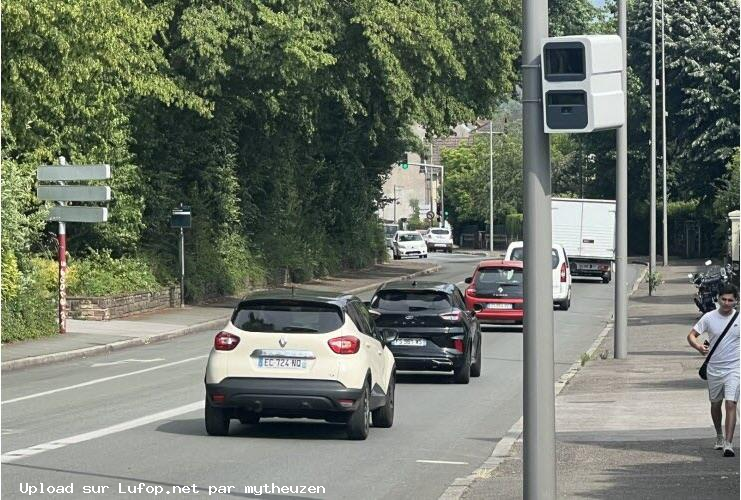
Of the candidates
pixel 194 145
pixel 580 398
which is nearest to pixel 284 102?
pixel 194 145

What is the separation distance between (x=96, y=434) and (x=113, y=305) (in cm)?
2293

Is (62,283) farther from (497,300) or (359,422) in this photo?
(359,422)

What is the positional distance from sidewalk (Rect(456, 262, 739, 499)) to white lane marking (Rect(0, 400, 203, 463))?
4210 mm

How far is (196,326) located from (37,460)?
23802mm

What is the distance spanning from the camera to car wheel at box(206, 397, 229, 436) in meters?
16.4

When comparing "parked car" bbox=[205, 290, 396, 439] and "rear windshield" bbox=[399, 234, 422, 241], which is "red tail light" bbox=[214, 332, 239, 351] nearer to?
"parked car" bbox=[205, 290, 396, 439]

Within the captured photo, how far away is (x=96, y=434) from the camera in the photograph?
54.9 feet

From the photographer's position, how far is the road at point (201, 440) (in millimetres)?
13203

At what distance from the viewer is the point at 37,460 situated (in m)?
14.4

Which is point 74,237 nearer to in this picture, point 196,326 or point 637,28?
point 196,326

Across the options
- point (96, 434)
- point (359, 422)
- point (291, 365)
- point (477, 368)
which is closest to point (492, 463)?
point (359, 422)

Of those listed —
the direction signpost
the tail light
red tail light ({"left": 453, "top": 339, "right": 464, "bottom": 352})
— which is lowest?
red tail light ({"left": 453, "top": 339, "right": 464, "bottom": 352})

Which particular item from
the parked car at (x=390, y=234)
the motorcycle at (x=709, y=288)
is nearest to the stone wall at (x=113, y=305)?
the motorcycle at (x=709, y=288)

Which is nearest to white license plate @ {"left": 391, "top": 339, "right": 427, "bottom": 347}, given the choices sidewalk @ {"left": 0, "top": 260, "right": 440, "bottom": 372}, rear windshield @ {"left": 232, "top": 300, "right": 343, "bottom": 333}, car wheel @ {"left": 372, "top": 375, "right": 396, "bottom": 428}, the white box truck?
car wheel @ {"left": 372, "top": 375, "right": 396, "bottom": 428}
